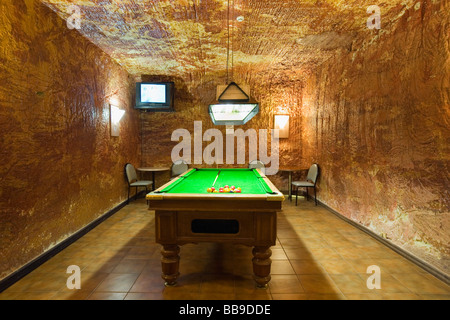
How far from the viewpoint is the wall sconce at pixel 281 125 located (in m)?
6.30

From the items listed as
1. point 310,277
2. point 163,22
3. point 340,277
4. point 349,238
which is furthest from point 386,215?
point 163,22

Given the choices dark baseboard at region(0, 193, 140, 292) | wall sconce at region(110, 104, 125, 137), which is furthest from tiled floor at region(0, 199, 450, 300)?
wall sconce at region(110, 104, 125, 137)

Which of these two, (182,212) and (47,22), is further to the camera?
(47,22)

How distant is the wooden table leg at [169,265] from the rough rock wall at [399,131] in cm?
277

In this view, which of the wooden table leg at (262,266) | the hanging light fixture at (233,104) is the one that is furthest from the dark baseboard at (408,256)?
the hanging light fixture at (233,104)

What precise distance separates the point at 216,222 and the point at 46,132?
2347 millimetres

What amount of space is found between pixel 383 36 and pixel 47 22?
439 centimetres

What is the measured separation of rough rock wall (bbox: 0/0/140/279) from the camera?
92.1 inches

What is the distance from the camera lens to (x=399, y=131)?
302 cm

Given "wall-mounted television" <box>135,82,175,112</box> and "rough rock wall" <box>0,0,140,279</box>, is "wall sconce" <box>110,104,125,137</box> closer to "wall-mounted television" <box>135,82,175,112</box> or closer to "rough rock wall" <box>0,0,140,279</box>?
"rough rock wall" <box>0,0,140,279</box>

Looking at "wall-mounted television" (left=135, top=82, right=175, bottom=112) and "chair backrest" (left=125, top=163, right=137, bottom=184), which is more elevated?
"wall-mounted television" (left=135, top=82, right=175, bottom=112)

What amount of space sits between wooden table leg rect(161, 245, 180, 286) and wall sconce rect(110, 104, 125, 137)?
329 centimetres

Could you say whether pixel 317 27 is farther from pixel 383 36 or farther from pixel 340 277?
pixel 340 277

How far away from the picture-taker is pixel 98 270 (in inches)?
103
